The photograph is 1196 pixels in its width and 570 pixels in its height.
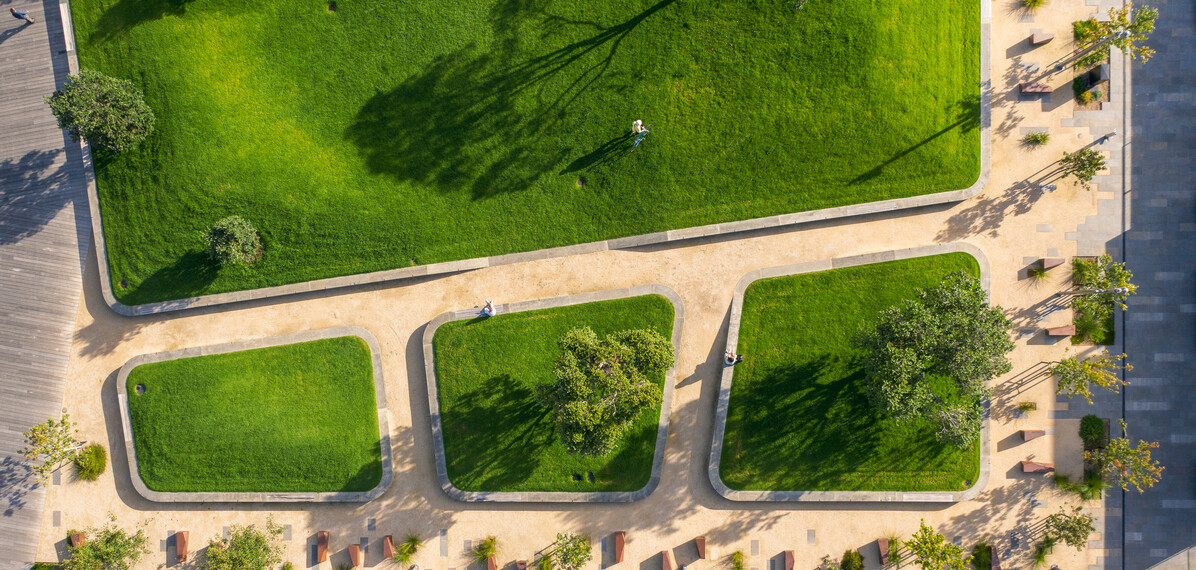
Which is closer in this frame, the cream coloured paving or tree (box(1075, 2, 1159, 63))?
tree (box(1075, 2, 1159, 63))

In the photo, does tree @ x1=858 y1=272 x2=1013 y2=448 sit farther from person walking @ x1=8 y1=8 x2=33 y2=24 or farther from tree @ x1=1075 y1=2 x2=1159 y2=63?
person walking @ x1=8 y1=8 x2=33 y2=24

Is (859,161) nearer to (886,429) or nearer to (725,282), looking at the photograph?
(725,282)

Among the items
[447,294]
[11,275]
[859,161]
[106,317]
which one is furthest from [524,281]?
[11,275]

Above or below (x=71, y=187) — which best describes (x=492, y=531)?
below

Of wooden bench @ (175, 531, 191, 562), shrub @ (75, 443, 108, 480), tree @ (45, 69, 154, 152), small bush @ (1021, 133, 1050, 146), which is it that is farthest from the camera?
shrub @ (75, 443, 108, 480)

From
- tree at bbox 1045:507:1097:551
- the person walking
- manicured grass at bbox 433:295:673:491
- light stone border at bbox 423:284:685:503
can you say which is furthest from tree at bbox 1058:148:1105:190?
the person walking

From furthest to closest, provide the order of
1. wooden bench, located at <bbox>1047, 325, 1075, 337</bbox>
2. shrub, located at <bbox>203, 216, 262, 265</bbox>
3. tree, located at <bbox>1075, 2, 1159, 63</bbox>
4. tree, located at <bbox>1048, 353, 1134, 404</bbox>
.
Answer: wooden bench, located at <bbox>1047, 325, 1075, 337</bbox>, shrub, located at <bbox>203, 216, 262, 265</bbox>, tree, located at <bbox>1075, 2, 1159, 63</bbox>, tree, located at <bbox>1048, 353, 1134, 404</bbox>

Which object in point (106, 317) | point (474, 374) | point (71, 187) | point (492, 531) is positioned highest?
point (71, 187)

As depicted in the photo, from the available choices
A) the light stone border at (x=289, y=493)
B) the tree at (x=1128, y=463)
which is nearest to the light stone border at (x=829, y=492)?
the tree at (x=1128, y=463)
